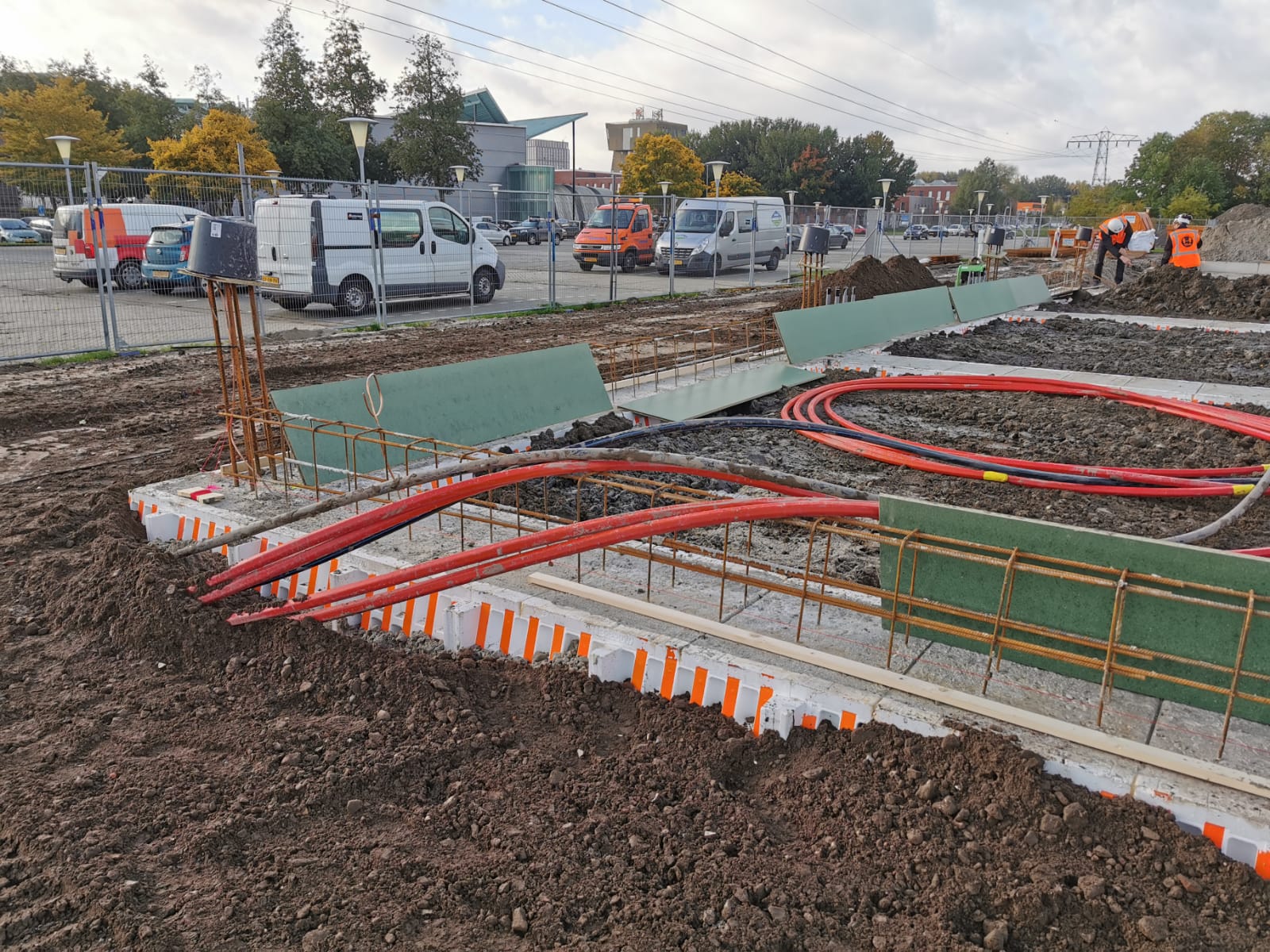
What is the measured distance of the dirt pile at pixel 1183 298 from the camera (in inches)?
708

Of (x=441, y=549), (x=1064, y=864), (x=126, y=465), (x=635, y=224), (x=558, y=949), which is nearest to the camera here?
(x=558, y=949)

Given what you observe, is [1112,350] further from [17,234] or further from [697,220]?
[17,234]

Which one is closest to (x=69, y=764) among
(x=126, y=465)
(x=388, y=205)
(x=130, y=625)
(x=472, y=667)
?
(x=130, y=625)

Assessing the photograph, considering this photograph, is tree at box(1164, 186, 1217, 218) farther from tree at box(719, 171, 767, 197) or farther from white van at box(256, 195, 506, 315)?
white van at box(256, 195, 506, 315)

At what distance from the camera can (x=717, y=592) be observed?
443cm

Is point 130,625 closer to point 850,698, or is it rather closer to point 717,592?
point 717,592

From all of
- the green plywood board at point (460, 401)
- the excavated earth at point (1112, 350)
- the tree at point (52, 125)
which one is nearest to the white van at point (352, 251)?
the green plywood board at point (460, 401)

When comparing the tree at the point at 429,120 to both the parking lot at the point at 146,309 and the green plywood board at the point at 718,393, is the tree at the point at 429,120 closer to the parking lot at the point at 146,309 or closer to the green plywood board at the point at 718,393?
the parking lot at the point at 146,309

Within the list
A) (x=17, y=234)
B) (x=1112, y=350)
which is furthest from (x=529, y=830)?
(x=17, y=234)

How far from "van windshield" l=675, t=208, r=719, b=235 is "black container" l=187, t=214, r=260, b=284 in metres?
22.3

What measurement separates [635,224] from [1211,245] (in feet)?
62.8

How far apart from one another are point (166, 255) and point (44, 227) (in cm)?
202

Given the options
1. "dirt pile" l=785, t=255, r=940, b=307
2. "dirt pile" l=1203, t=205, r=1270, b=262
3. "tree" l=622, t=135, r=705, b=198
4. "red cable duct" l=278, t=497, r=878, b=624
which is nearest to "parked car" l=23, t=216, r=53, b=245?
"dirt pile" l=785, t=255, r=940, b=307

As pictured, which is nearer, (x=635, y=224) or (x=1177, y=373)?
(x=1177, y=373)
